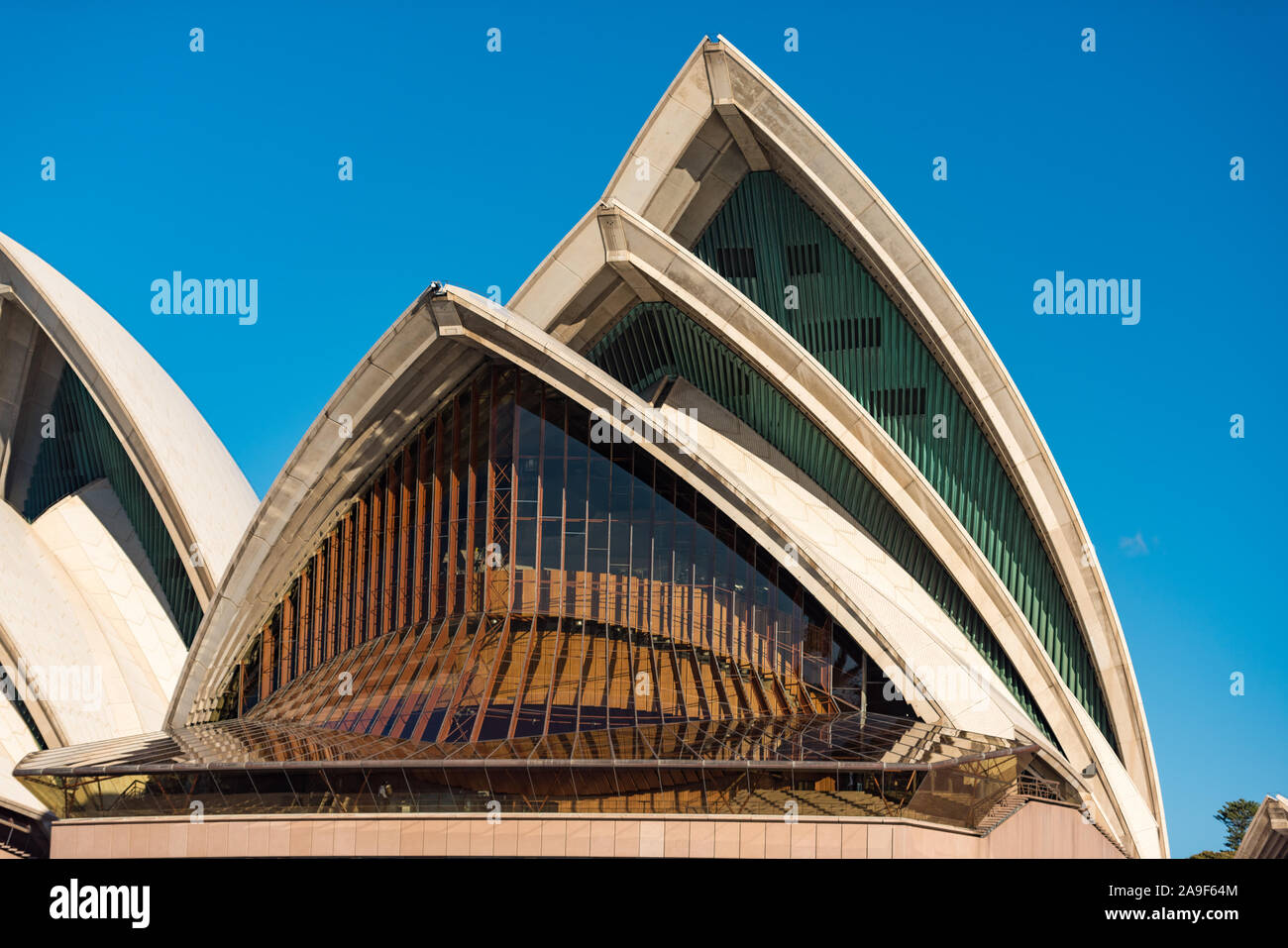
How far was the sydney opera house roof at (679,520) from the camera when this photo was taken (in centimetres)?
2308

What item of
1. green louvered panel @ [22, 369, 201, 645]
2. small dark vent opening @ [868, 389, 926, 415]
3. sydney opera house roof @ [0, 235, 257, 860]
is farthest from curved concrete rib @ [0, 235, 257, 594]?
small dark vent opening @ [868, 389, 926, 415]

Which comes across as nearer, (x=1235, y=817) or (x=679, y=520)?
(x=679, y=520)

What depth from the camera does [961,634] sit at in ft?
86.9

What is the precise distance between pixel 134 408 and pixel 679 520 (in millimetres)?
13468

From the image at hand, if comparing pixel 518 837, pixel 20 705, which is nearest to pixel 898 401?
pixel 518 837

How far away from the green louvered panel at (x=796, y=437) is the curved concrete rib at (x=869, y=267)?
1033 millimetres

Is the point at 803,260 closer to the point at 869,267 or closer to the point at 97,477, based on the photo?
the point at 869,267

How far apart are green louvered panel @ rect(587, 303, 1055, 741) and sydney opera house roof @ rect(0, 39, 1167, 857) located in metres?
Result: 0.07

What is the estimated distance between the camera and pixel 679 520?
2520 cm

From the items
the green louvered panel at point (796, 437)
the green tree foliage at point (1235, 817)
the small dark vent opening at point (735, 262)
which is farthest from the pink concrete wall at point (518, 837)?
the green tree foliage at point (1235, 817)

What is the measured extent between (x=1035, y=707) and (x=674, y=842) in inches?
424

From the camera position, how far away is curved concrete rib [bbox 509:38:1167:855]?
25.9 metres
